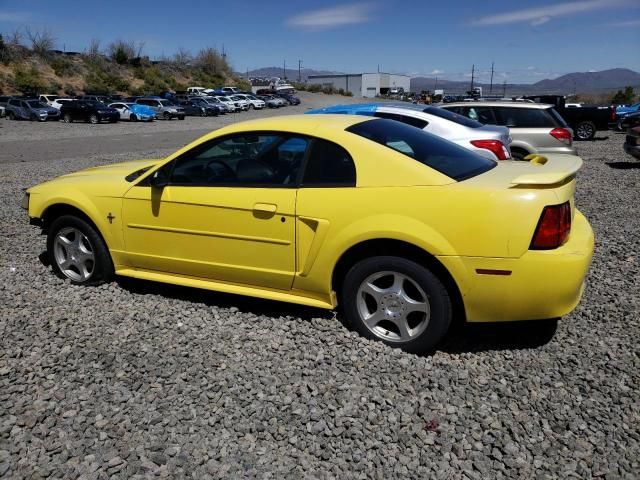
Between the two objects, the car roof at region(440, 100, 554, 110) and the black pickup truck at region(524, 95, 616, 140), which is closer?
the car roof at region(440, 100, 554, 110)

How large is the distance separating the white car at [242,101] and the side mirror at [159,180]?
145 ft

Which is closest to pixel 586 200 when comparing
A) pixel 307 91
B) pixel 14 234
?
pixel 14 234

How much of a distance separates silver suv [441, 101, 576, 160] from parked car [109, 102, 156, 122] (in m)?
28.4

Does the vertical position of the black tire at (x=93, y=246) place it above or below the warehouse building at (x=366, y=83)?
below

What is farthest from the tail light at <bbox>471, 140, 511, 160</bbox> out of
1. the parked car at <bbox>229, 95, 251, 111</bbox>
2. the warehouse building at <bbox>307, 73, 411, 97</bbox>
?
the warehouse building at <bbox>307, 73, 411, 97</bbox>

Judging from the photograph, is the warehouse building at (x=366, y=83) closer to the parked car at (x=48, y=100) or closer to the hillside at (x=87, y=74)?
A: the hillside at (x=87, y=74)

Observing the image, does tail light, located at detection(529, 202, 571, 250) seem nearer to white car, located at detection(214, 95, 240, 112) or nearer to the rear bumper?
the rear bumper

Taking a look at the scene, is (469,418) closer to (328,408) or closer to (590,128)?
(328,408)

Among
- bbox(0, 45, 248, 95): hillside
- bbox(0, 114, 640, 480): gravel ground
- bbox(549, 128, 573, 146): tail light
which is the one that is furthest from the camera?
bbox(0, 45, 248, 95): hillside

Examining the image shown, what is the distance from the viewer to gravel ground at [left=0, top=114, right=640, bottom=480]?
100 inches

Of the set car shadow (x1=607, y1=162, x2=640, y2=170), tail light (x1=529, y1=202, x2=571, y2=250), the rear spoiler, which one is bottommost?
car shadow (x1=607, y1=162, x2=640, y2=170)

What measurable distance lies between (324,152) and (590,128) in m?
19.0

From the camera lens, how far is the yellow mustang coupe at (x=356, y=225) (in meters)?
3.17

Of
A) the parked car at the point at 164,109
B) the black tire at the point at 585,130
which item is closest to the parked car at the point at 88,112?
the parked car at the point at 164,109
